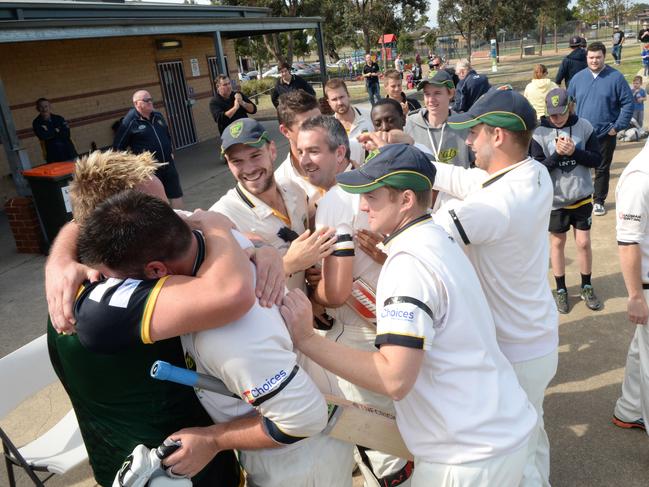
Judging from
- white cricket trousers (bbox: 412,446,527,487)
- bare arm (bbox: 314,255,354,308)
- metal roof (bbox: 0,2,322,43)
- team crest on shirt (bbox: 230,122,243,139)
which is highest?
metal roof (bbox: 0,2,322,43)

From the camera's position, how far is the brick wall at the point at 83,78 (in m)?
11.3

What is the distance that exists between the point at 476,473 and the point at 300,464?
62 cm

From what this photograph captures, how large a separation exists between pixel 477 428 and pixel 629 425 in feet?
7.45

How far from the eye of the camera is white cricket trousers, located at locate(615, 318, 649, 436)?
10.1 ft

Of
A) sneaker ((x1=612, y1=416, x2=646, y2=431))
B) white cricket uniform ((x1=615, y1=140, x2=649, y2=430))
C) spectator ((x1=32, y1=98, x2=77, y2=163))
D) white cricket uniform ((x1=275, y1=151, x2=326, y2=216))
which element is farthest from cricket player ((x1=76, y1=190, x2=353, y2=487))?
spectator ((x1=32, y1=98, x2=77, y2=163))

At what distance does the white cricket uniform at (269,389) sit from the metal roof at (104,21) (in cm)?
833

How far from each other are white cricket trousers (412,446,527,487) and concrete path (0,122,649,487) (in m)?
1.56

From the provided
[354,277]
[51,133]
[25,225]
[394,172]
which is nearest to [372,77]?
[51,133]

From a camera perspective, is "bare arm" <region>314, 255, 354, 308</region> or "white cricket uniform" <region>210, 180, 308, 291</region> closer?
"bare arm" <region>314, 255, 354, 308</region>

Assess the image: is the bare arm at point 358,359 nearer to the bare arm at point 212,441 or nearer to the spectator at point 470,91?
the bare arm at point 212,441

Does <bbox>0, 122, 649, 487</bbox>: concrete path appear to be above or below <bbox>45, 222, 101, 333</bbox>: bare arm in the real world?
below

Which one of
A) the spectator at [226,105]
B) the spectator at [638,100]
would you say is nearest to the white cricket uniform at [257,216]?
the spectator at [226,105]

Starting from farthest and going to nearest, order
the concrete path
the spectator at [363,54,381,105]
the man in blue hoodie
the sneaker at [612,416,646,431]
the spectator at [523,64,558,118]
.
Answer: the spectator at [363,54,381,105], the spectator at [523,64,558,118], the man in blue hoodie, the sneaker at [612,416,646,431], the concrete path

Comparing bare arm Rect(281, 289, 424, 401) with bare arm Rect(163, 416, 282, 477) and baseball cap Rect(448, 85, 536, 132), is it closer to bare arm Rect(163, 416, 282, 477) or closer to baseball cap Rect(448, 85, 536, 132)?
Result: bare arm Rect(163, 416, 282, 477)
